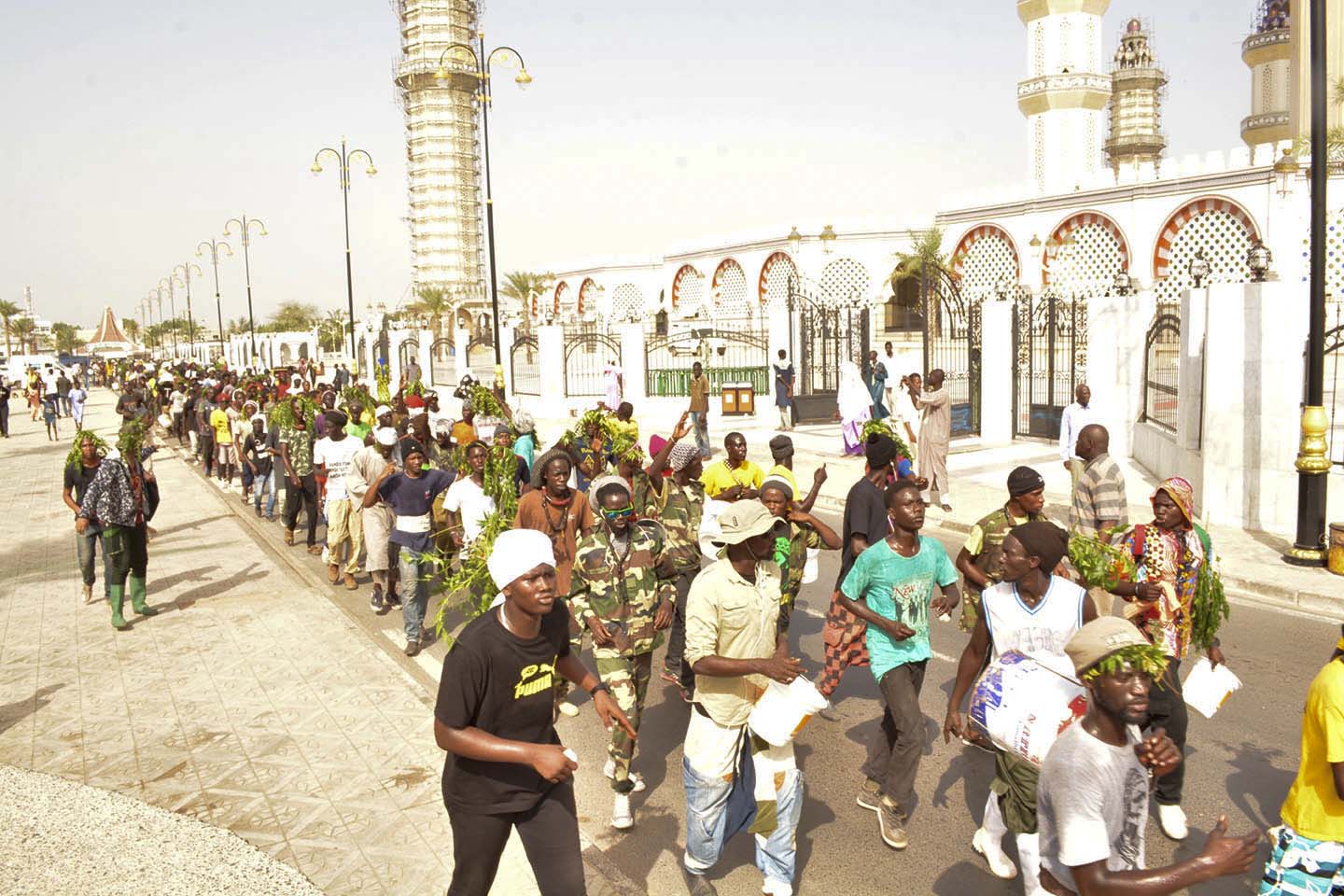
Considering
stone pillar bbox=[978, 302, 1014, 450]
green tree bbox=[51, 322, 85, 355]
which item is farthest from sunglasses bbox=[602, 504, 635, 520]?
green tree bbox=[51, 322, 85, 355]

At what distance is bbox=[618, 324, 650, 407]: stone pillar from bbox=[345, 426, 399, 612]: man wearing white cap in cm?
1793

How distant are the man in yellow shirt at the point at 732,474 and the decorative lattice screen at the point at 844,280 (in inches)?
1557

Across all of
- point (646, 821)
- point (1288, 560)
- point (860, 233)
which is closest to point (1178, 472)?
point (1288, 560)

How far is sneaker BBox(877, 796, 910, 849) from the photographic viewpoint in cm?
507

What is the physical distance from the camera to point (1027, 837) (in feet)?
13.2

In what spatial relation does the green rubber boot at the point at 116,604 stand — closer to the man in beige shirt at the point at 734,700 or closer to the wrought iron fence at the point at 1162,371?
the man in beige shirt at the point at 734,700

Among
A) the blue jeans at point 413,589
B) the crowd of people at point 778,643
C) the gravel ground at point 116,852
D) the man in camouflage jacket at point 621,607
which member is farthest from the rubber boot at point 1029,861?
the blue jeans at point 413,589

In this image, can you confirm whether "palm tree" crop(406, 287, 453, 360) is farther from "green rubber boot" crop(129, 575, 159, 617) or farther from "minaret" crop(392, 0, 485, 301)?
"green rubber boot" crop(129, 575, 159, 617)

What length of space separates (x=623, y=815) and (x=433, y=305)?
68662 mm

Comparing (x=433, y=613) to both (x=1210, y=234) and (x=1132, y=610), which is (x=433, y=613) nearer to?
(x=1132, y=610)

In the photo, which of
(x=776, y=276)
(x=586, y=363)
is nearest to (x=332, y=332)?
(x=776, y=276)

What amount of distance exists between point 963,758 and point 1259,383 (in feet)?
24.8

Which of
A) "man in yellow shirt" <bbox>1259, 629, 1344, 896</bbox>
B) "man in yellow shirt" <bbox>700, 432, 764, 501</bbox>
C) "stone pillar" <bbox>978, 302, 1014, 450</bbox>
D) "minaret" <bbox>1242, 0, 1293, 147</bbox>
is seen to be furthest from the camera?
"minaret" <bbox>1242, 0, 1293, 147</bbox>

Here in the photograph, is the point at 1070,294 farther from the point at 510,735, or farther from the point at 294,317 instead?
the point at 294,317
